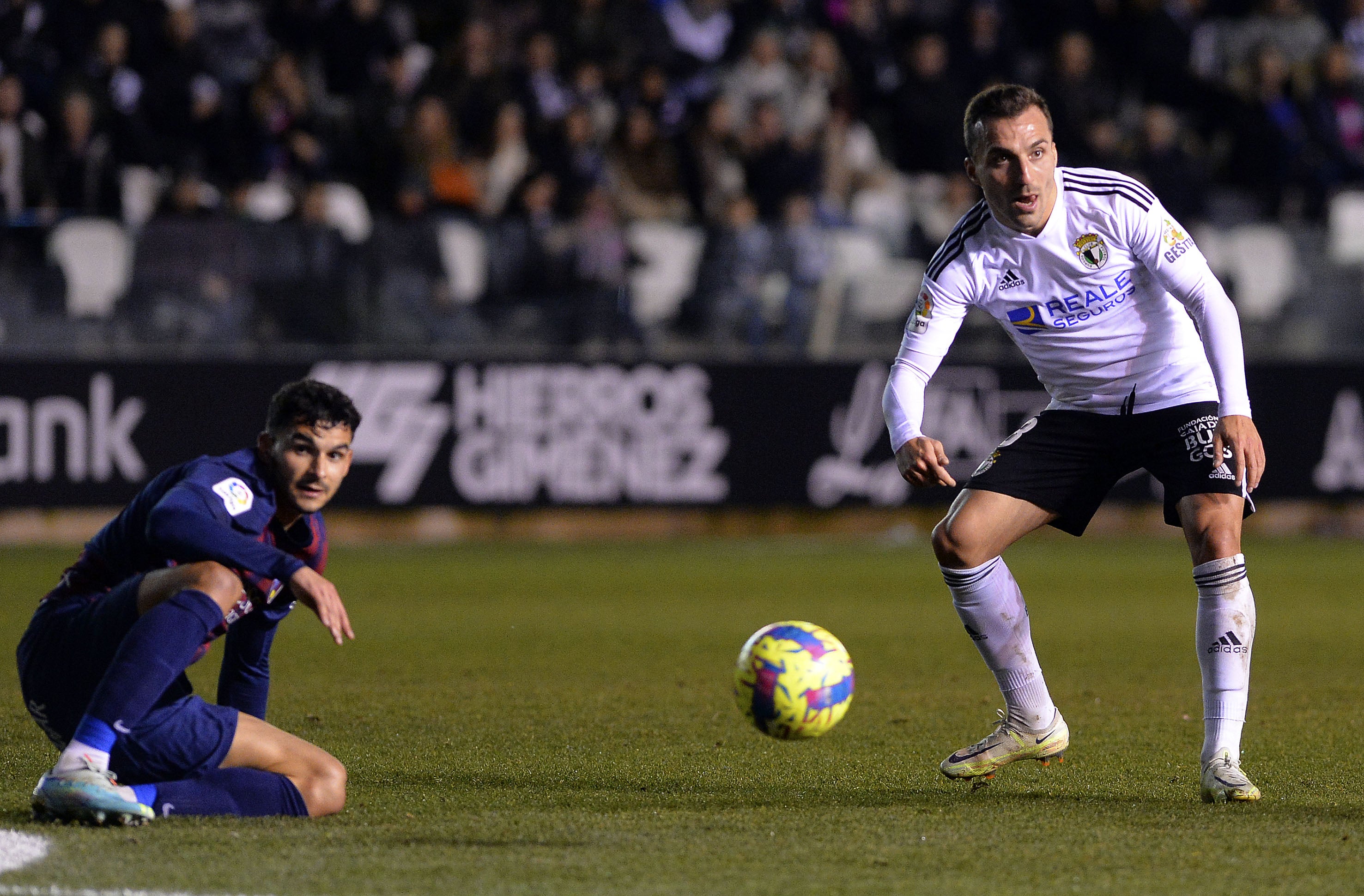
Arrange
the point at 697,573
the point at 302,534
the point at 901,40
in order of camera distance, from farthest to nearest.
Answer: the point at 901,40 < the point at 697,573 < the point at 302,534

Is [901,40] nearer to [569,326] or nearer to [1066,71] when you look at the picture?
[1066,71]

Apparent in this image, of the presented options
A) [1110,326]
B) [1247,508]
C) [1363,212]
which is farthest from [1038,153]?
[1363,212]

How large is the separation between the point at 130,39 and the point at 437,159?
2587 millimetres

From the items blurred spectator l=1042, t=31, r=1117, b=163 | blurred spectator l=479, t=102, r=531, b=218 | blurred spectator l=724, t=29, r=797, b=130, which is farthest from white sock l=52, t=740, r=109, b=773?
blurred spectator l=1042, t=31, r=1117, b=163

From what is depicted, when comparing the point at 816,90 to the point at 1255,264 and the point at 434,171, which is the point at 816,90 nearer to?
the point at 434,171

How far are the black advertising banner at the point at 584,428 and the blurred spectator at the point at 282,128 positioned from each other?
1.57 meters

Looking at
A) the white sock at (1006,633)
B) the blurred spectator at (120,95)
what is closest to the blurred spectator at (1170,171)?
the blurred spectator at (120,95)

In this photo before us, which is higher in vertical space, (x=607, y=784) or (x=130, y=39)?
(x=130, y=39)

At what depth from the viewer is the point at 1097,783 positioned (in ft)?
18.2

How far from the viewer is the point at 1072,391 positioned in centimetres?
574

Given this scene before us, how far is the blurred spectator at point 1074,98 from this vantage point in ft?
54.7

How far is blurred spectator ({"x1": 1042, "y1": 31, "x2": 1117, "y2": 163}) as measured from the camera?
54.7 ft

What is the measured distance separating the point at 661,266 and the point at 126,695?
1071 centimetres

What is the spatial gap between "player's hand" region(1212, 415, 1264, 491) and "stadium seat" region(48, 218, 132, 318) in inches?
403
